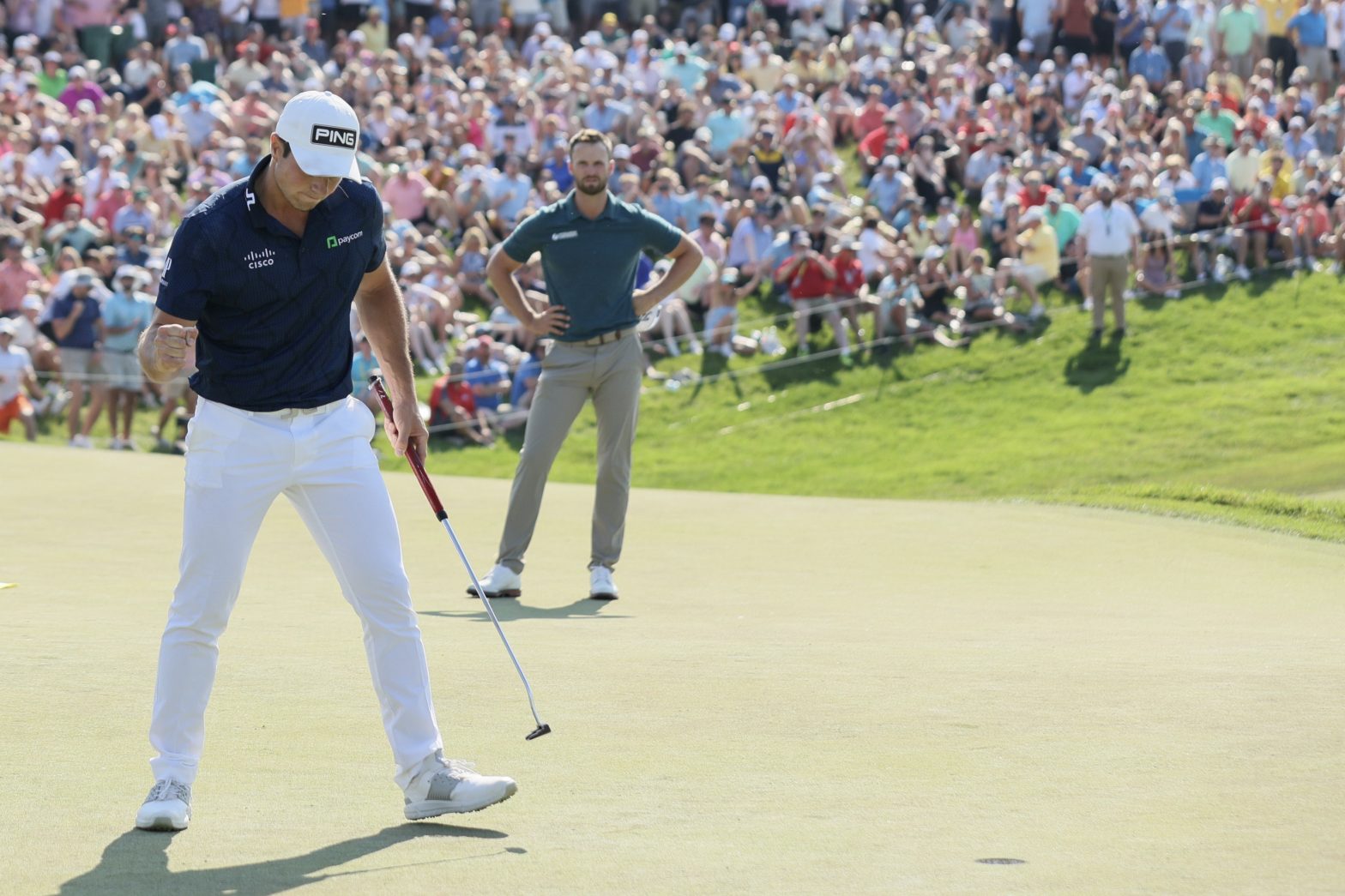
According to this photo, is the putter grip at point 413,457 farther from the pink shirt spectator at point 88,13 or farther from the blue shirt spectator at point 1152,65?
the blue shirt spectator at point 1152,65

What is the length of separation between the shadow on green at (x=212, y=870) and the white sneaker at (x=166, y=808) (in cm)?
3

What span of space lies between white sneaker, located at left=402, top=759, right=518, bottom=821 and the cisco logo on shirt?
152 cm


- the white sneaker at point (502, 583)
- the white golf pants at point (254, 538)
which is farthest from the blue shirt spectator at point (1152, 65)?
the white golf pants at point (254, 538)

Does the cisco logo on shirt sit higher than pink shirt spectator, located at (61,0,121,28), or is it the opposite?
pink shirt spectator, located at (61,0,121,28)

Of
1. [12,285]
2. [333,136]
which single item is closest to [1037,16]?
[12,285]

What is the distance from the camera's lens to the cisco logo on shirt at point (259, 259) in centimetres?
546

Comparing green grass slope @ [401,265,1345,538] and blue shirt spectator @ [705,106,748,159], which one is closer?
green grass slope @ [401,265,1345,538]

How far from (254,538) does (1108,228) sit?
1857cm

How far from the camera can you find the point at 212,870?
488 centimetres

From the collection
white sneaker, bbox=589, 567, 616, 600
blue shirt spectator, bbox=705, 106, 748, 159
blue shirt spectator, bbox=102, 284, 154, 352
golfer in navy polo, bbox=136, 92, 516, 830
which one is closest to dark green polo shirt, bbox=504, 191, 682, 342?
white sneaker, bbox=589, 567, 616, 600

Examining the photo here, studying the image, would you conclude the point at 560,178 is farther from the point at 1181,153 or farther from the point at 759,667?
the point at 759,667

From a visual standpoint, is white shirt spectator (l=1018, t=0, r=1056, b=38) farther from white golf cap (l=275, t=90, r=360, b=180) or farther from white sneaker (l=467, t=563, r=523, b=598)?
white golf cap (l=275, t=90, r=360, b=180)

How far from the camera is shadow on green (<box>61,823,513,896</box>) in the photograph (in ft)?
15.4

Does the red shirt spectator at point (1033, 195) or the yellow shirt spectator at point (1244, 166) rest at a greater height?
the yellow shirt spectator at point (1244, 166)
